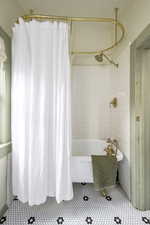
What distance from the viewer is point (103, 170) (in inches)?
65.7

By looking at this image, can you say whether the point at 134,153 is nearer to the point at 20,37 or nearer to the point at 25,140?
the point at 25,140

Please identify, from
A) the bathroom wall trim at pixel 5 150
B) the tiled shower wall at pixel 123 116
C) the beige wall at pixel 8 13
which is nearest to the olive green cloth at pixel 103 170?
the tiled shower wall at pixel 123 116

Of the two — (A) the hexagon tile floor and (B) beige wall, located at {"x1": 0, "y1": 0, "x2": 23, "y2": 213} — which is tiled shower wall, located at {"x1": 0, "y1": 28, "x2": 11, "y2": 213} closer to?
(B) beige wall, located at {"x1": 0, "y1": 0, "x2": 23, "y2": 213}

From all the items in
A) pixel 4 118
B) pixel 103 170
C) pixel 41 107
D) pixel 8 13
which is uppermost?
pixel 8 13

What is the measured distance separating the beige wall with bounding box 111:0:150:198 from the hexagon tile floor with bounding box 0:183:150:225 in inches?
10.2

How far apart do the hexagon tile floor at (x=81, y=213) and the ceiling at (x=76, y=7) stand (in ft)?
8.81

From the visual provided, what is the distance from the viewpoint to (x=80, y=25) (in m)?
2.38

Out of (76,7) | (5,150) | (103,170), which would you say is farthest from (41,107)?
(76,7)

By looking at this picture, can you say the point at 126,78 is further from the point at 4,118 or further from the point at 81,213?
the point at 81,213

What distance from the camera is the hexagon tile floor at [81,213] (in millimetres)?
1382

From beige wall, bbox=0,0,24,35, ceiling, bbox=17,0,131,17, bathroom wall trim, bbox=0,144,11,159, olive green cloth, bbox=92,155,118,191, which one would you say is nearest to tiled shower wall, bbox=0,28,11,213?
bathroom wall trim, bbox=0,144,11,159

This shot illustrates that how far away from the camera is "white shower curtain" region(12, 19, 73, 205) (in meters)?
1.34

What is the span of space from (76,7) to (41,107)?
5.49 feet

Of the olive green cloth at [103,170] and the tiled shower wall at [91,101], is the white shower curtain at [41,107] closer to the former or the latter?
the olive green cloth at [103,170]
